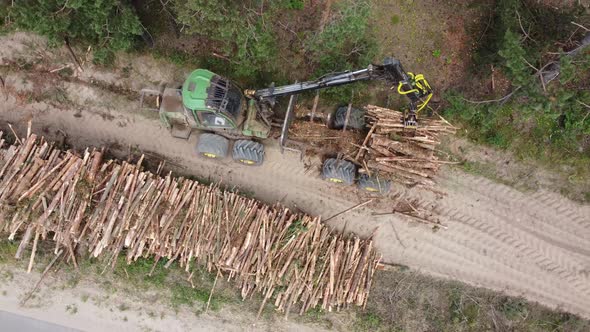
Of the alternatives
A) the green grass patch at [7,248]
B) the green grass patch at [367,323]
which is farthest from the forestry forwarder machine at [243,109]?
the green grass patch at [7,248]

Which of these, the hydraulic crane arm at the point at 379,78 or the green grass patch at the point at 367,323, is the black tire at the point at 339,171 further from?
the green grass patch at the point at 367,323

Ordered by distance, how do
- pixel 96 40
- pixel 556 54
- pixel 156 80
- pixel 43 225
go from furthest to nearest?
pixel 156 80, pixel 96 40, pixel 43 225, pixel 556 54

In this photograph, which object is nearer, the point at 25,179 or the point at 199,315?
the point at 25,179

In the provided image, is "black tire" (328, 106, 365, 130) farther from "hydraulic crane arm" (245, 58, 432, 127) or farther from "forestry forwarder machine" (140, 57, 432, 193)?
"hydraulic crane arm" (245, 58, 432, 127)

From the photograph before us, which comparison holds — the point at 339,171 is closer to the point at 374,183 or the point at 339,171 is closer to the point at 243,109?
the point at 374,183

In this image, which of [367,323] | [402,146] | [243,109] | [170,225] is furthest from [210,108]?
[367,323]

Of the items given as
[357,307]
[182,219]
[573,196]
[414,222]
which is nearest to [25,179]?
[182,219]

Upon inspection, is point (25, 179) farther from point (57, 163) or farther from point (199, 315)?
point (199, 315)
